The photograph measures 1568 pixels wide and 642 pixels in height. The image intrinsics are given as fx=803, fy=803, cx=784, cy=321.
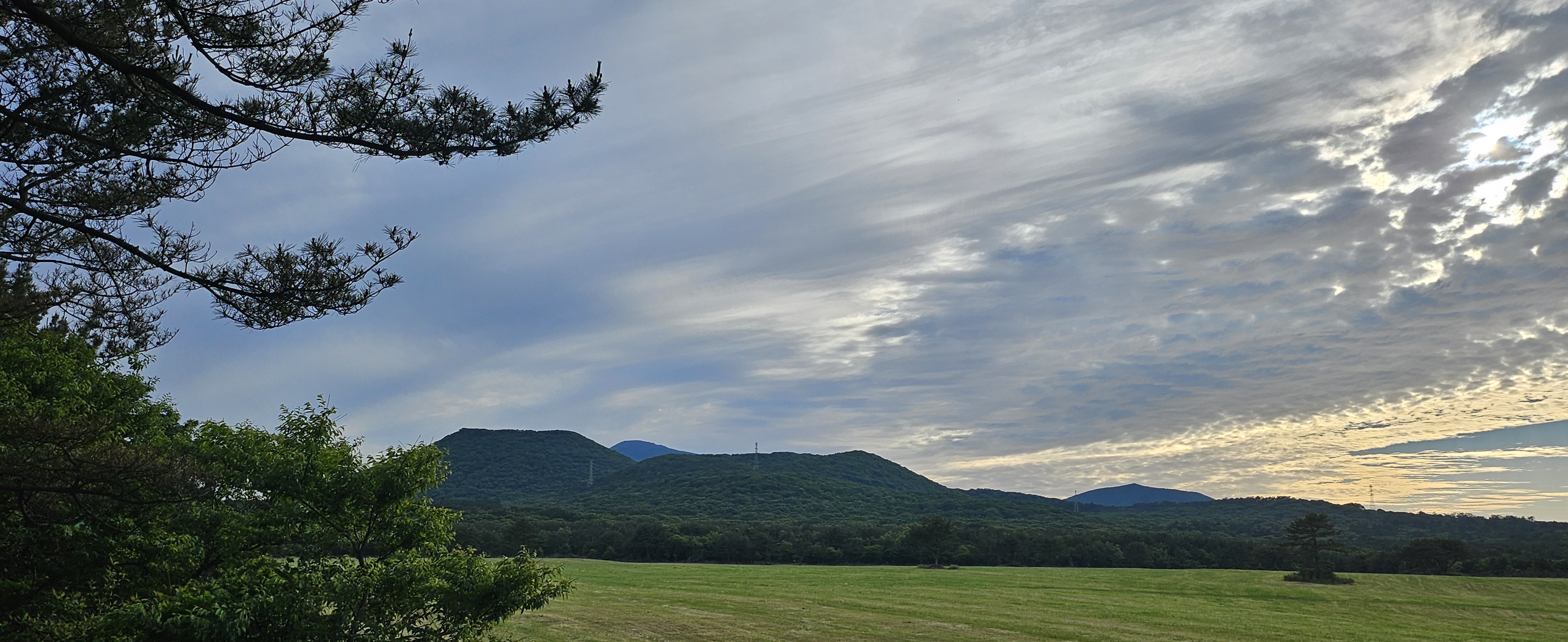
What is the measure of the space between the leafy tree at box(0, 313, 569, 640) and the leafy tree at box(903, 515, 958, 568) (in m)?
97.5

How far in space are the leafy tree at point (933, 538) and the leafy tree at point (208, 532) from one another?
97468mm

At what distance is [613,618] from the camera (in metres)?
42.1

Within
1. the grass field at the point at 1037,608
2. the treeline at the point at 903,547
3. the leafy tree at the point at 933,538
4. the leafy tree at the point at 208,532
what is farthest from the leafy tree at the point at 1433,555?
the leafy tree at the point at 208,532

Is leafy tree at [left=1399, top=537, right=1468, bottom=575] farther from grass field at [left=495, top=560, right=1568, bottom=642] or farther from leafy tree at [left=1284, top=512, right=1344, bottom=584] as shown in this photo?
leafy tree at [left=1284, top=512, right=1344, bottom=584]

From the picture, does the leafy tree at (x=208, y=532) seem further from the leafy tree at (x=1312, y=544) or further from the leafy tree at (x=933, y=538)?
the leafy tree at (x=933, y=538)

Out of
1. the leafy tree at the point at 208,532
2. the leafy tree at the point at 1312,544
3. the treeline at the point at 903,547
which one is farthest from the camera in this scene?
the treeline at the point at 903,547

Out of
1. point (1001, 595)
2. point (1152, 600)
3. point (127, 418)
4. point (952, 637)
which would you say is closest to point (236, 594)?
point (127, 418)

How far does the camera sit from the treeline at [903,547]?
346 feet

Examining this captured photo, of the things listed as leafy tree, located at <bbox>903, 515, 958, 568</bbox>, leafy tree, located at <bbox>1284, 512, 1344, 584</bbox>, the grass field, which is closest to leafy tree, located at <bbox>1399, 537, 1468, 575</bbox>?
the grass field

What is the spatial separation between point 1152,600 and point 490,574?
58548mm

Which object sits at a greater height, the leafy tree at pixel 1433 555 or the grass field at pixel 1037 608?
the leafy tree at pixel 1433 555

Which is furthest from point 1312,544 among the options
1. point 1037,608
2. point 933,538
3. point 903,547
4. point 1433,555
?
point 903,547

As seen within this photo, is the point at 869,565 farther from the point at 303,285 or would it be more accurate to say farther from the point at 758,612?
the point at 303,285

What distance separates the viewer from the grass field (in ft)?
132
